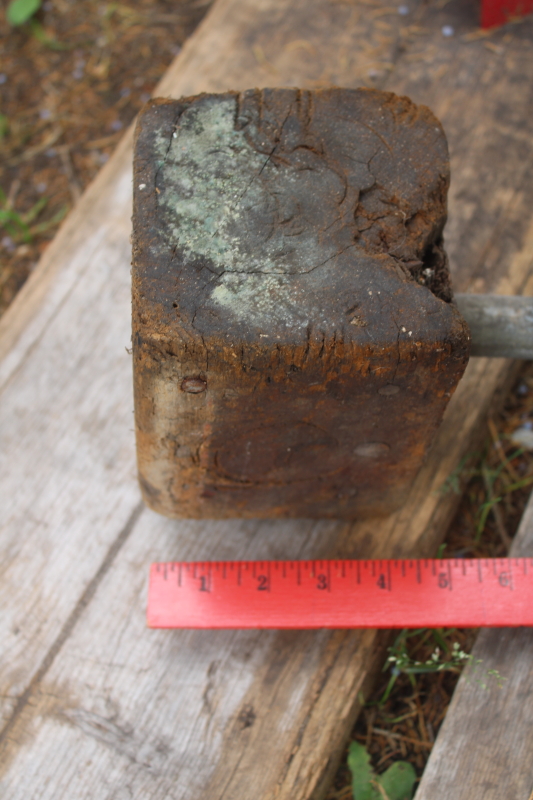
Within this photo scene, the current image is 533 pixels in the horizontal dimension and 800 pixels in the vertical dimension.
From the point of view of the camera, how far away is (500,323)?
154cm

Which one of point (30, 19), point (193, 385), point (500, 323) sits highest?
point (30, 19)

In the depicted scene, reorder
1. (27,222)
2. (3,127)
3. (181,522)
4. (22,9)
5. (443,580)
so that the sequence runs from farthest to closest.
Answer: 1. (22,9)
2. (3,127)
3. (27,222)
4. (181,522)
5. (443,580)

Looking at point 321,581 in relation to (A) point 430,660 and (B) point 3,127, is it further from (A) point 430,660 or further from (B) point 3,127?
(B) point 3,127

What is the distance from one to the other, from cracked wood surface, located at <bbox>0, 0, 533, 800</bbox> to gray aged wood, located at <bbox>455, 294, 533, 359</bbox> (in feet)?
1.68

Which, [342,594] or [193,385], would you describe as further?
[342,594]

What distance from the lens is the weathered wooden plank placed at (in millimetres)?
1628

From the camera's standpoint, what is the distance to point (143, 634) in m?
1.80

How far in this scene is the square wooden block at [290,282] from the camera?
126 cm

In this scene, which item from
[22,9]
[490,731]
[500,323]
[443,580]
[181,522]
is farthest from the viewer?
[22,9]

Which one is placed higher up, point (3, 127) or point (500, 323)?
point (3, 127)

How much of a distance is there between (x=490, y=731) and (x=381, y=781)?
0.32 meters

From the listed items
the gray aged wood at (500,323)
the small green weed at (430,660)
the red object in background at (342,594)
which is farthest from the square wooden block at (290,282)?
the small green weed at (430,660)

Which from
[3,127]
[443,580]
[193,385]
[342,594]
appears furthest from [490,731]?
[3,127]

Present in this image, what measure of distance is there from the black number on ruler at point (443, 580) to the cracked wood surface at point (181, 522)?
0.49ft
